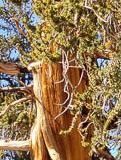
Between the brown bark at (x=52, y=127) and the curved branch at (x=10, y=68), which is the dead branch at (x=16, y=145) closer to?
the brown bark at (x=52, y=127)

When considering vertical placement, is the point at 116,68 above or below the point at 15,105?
above

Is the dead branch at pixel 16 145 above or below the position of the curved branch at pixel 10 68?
below

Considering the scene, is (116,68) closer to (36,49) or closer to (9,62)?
(36,49)

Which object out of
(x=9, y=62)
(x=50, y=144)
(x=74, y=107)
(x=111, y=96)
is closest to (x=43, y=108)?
(x=50, y=144)

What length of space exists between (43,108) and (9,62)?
1098 millimetres

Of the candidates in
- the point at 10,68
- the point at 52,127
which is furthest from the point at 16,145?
the point at 10,68

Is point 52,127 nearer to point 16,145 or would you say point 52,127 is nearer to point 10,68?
point 16,145

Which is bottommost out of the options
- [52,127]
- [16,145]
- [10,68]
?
[16,145]

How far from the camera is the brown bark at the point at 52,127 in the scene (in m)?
6.18

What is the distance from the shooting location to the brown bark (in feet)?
20.3

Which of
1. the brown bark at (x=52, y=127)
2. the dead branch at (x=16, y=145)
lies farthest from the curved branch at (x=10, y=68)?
the dead branch at (x=16, y=145)

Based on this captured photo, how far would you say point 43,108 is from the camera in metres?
6.25

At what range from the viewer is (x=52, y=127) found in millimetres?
6242

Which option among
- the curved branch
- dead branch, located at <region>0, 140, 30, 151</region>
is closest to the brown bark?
dead branch, located at <region>0, 140, 30, 151</region>
